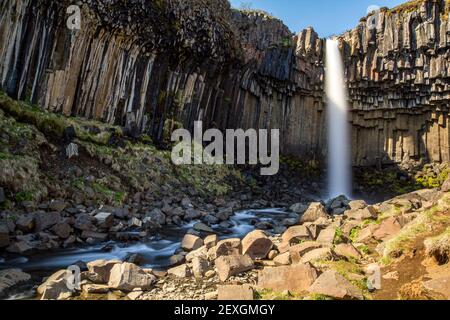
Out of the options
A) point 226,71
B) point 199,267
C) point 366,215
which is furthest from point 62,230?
point 226,71

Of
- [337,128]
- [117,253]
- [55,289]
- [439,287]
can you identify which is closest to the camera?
[439,287]

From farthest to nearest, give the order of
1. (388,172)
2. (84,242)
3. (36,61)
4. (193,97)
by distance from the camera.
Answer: (388,172) < (193,97) < (36,61) < (84,242)

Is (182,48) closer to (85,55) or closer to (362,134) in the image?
(85,55)

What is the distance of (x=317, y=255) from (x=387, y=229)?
2550 millimetres

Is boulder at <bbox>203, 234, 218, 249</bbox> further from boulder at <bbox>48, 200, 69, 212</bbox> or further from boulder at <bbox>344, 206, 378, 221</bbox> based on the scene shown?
boulder at <bbox>48, 200, 69, 212</bbox>

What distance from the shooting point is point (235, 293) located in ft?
16.6

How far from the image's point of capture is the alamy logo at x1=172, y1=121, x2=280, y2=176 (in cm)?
2094

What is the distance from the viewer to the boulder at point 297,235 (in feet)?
28.2

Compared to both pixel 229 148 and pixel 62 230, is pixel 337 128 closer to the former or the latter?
pixel 229 148

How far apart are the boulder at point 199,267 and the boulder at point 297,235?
2.54 metres

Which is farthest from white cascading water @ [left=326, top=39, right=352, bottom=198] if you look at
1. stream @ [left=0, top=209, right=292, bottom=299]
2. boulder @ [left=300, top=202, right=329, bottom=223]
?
stream @ [left=0, top=209, right=292, bottom=299]

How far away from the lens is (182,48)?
21109 millimetres

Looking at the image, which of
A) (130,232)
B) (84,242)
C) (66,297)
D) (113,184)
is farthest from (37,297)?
(113,184)

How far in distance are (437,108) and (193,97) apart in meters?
18.6
